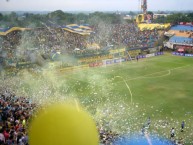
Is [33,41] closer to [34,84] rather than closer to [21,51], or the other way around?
[21,51]

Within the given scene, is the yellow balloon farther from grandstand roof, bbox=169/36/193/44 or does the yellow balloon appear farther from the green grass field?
grandstand roof, bbox=169/36/193/44

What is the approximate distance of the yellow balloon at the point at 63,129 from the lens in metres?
5.61

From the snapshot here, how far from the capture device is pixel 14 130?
10961mm

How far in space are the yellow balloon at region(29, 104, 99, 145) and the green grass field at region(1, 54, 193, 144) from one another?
1142cm

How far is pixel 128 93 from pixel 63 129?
2177 centimetres

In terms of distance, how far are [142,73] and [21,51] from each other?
16948 millimetres

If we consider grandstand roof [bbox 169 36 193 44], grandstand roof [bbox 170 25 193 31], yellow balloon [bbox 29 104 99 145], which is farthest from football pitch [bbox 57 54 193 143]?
grandstand roof [bbox 170 25 193 31]

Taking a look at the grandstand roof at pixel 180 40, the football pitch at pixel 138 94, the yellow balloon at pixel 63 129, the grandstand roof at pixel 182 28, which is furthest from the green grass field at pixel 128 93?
the grandstand roof at pixel 182 28

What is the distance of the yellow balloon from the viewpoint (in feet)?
18.4

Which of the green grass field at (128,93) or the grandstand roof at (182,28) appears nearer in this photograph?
the green grass field at (128,93)

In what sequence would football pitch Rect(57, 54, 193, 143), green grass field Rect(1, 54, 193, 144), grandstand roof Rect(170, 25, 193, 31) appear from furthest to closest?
grandstand roof Rect(170, 25, 193, 31), green grass field Rect(1, 54, 193, 144), football pitch Rect(57, 54, 193, 143)

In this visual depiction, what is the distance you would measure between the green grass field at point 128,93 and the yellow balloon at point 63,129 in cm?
1142

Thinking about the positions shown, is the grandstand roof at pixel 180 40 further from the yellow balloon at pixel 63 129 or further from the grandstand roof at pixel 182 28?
the yellow balloon at pixel 63 129

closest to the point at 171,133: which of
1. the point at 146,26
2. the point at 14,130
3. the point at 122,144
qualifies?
the point at 122,144
